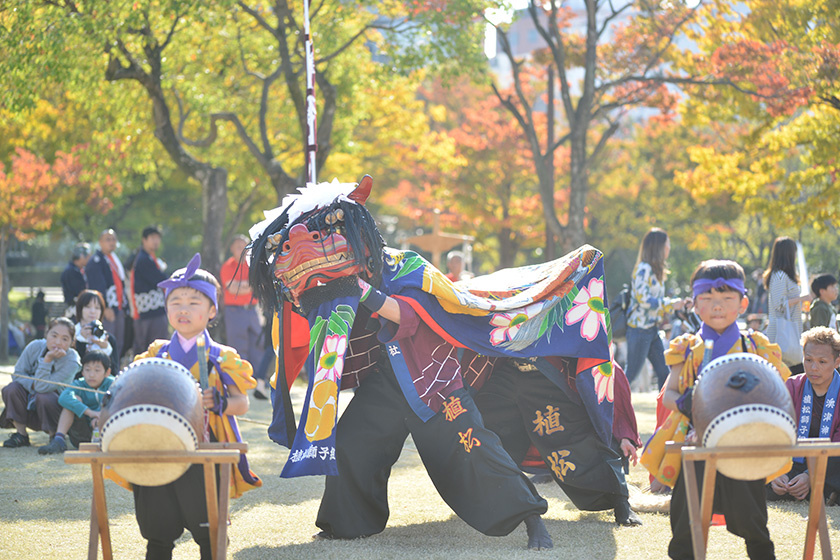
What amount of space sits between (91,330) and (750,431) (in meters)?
5.87

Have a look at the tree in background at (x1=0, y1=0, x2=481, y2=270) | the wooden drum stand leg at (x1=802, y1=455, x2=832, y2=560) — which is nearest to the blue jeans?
the wooden drum stand leg at (x1=802, y1=455, x2=832, y2=560)

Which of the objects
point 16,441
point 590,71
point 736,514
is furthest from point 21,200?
point 736,514

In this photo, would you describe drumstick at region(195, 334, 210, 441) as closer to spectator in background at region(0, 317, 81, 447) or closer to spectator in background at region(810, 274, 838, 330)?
spectator in background at region(0, 317, 81, 447)

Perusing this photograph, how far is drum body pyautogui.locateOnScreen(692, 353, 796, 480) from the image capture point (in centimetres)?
313

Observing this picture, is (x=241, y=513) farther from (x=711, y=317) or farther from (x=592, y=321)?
(x=711, y=317)

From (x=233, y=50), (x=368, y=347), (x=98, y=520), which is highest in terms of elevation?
(x=233, y=50)

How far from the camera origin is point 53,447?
664 cm

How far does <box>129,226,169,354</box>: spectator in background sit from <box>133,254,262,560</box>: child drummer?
5.69 metres

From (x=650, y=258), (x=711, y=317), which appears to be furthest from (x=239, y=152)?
(x=711, y=317)

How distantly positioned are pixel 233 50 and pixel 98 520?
448 inches

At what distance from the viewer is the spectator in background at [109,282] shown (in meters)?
9.61

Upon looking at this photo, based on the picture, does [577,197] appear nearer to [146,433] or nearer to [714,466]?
[714,466]

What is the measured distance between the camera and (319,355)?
4176mm

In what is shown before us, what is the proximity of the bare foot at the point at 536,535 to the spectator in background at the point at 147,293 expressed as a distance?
19.5 feet
